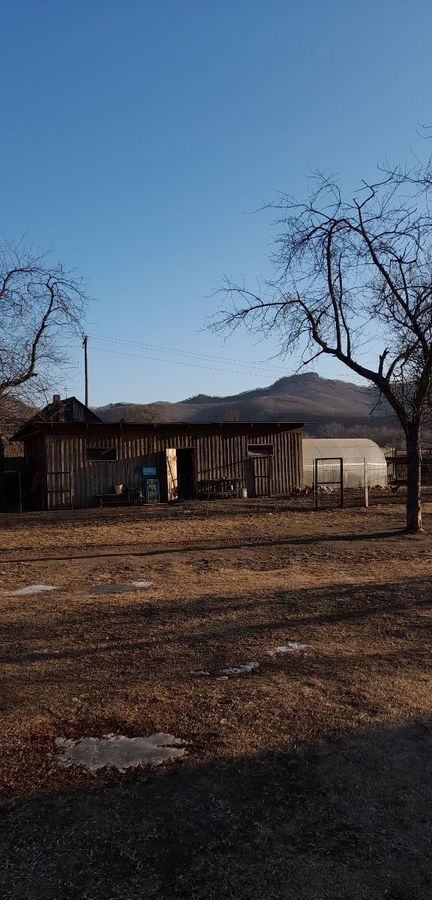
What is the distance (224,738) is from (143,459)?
24.9 meters

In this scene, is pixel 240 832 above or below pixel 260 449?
below

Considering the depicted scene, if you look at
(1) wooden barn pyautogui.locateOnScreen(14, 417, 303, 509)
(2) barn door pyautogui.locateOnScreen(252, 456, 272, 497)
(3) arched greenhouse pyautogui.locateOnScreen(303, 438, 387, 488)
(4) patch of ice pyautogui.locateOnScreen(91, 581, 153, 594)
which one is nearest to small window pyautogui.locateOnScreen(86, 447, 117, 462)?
(1) wooden barn pyautogui.locateOnScreen(14, 417, 303, 509)

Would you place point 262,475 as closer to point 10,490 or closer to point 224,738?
point 10,490

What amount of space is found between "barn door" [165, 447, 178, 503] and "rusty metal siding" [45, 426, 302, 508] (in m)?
0.24

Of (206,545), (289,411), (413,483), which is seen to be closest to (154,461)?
(206,545)

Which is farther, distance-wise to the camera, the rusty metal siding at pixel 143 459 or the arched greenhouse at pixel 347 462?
the arched greenhouse at pixel 347 462

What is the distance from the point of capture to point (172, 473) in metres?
29.3

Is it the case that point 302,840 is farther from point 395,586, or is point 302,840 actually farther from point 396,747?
point 395,586

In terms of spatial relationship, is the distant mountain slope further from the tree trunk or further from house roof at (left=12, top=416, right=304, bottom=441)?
the tree trunk

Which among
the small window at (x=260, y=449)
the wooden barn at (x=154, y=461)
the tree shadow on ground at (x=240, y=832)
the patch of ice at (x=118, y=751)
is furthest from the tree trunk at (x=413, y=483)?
the small window at (x=260, y=449)

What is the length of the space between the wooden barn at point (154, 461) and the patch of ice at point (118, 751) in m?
22.1

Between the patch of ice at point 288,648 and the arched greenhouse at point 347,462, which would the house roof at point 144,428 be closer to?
the arched greenhouse at point 347,462

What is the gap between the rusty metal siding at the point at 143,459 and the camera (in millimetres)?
27203

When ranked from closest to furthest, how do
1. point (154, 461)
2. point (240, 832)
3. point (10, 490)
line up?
1. point (240, 832)
2. point (154, 461)
3. point (10, 490)
